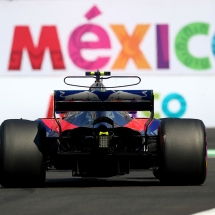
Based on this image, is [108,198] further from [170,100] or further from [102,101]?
[170,100]

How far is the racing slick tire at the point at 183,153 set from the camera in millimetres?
12305

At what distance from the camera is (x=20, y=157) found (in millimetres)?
12234

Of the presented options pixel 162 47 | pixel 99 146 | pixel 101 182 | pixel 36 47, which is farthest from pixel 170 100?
pixel 99 146

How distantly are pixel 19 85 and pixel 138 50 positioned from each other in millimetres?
2917

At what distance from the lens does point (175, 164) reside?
40.6 feet

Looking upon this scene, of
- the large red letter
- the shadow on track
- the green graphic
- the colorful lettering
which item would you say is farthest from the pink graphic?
the shadow on track

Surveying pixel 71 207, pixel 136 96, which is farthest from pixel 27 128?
pixel 71 207

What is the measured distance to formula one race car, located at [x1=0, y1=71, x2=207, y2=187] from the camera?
12281 mm

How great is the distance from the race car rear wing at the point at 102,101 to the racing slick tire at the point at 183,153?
0.74 meters

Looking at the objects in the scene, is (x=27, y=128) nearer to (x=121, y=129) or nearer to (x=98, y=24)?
(x=121, y=129)

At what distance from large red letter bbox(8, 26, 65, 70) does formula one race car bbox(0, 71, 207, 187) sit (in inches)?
461

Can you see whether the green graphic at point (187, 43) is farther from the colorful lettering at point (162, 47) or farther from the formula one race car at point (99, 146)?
the formula one race car at point (99, 146)

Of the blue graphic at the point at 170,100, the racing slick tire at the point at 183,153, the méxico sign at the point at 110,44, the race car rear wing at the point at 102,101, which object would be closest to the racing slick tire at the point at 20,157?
the race car rear wing at the point at 102,101

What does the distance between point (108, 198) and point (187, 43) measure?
14567 millimetres
